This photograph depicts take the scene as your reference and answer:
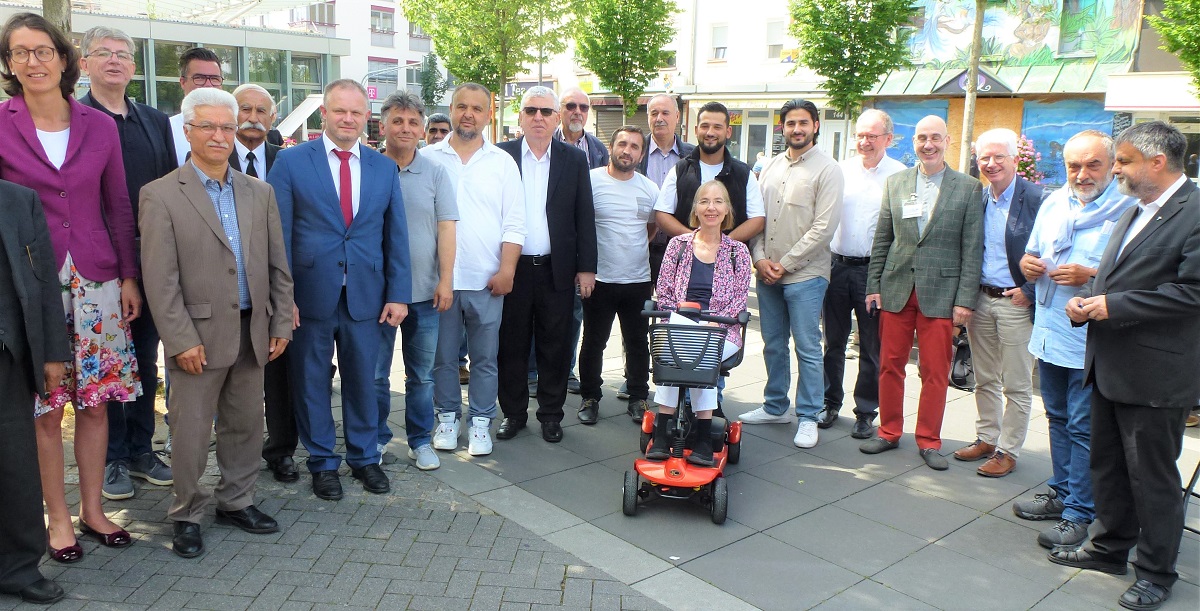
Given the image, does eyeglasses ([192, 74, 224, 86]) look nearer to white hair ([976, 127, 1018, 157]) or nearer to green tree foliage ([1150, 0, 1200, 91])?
→ white hair ([976, 127, 1018, 157])

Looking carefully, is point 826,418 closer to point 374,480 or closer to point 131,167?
point 374,480

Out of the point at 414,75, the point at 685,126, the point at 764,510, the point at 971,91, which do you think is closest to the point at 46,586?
the point at 764,510

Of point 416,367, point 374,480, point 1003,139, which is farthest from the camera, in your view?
point 416,367

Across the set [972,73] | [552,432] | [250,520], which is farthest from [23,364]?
[972,73]

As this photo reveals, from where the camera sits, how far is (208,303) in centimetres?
388

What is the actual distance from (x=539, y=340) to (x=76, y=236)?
2.78 m

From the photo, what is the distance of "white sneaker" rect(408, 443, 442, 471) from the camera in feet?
16.7

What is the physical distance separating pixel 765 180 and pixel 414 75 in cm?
5297

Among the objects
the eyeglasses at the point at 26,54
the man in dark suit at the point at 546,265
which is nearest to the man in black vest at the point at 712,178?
the man in dark suit at the point at 546,265

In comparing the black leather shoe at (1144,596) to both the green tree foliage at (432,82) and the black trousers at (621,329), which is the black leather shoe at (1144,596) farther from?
the green tree foliage at (432,82)

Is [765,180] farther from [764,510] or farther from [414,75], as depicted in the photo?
[414,75]

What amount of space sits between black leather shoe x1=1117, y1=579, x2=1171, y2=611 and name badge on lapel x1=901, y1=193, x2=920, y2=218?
234 centimetres

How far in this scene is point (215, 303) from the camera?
154 inches

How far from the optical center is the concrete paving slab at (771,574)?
12.1ft
